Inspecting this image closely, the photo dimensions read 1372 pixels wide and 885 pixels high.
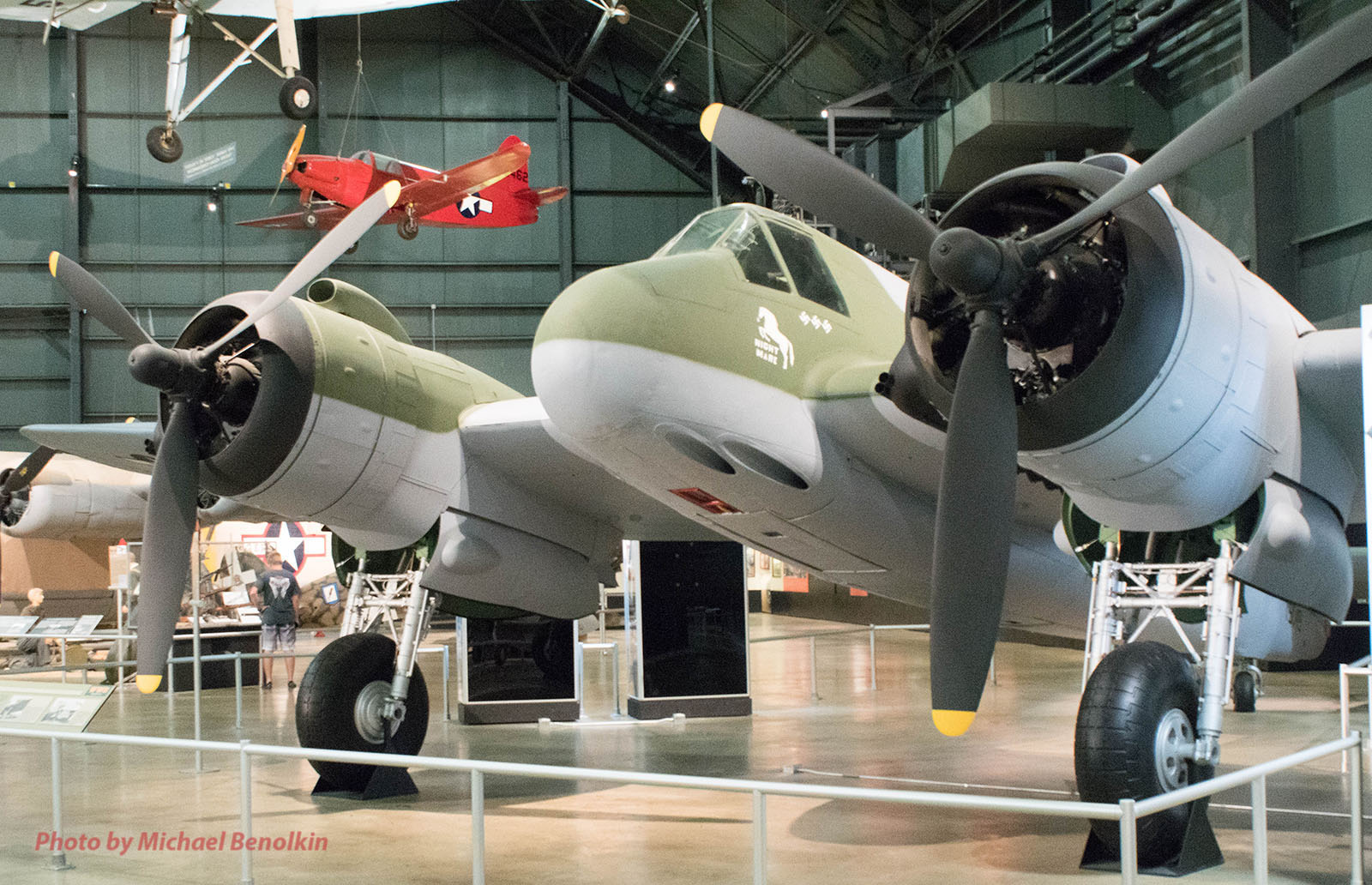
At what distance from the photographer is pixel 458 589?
9.62 m

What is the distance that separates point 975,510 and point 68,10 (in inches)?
907

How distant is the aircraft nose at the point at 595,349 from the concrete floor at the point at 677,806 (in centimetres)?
264

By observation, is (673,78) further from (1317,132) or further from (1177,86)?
(1317,132)

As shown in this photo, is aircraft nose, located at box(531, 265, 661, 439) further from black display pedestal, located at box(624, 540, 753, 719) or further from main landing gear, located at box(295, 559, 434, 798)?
black display pedestal, located at box(624, 540, 753, 719)

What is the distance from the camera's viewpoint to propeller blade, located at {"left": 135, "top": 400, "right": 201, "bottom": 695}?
27.1ft

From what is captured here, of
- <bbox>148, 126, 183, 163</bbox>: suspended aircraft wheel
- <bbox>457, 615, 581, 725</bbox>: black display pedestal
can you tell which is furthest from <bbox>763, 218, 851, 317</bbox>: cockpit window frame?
<bbox>148, 126, 183, 163</bbox>: suspended aircraft wheel

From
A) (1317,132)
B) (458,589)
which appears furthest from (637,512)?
(1317,132)

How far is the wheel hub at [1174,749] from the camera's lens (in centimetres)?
596

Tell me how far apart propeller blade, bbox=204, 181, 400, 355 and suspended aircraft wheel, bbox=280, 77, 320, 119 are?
16.9 m

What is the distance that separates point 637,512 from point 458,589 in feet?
5.83

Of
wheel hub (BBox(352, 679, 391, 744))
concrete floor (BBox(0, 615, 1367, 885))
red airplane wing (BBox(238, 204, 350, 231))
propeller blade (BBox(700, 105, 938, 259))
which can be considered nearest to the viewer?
propeller blade (BBox(700, 105, 938, 259))

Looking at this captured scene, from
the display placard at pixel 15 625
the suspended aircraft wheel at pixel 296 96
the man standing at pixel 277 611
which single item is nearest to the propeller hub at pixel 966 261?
the display placard at pixel 15 625

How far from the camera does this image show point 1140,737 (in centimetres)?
585

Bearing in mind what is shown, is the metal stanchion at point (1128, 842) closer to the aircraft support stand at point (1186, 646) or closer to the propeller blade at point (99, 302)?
the aircraft support stand at point (1186, 646)
